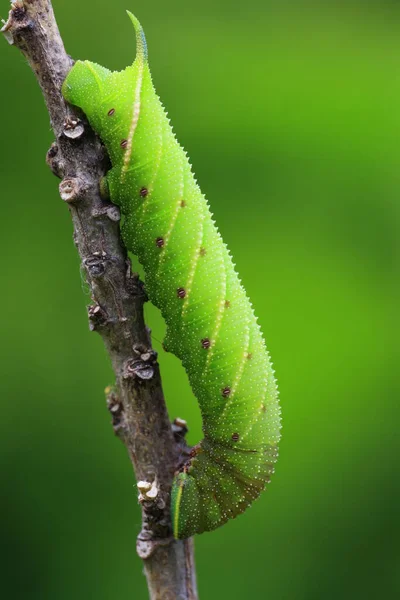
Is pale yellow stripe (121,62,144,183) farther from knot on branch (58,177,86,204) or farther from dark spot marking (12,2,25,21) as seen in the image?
dark spot marking (12,2,25,21)

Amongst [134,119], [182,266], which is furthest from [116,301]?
[134,119]

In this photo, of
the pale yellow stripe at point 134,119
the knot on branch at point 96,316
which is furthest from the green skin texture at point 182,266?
the knot on branch at point 96,316

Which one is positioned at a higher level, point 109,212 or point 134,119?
point 134,119

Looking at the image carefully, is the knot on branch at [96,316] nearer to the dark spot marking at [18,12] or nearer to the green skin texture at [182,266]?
the green skin texture at [182,266]

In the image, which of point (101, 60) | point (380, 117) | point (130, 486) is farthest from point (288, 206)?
point (130, 486)

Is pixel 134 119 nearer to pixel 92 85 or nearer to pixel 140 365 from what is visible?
pixel 92 85

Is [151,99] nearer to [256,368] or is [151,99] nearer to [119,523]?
[256,368]
